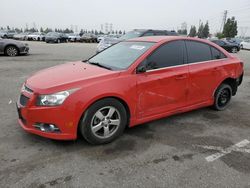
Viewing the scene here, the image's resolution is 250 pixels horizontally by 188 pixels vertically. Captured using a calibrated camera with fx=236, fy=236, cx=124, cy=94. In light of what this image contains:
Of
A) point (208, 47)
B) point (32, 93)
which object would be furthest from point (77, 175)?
point (208, 47)

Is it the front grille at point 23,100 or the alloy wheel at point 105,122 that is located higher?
the front grille at point 23,100

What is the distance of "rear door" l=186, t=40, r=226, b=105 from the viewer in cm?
440

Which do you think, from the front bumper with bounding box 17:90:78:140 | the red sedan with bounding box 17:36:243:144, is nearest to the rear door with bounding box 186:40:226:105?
the red sedan with bounding box 17:36:243:144

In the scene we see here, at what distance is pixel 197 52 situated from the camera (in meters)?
4.57

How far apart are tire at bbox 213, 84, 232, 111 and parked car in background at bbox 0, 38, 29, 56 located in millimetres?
12363

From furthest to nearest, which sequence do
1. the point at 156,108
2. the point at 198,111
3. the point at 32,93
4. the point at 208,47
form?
the point at 198,111, the point at 208,47, the point at 156,108, the point at 32,93

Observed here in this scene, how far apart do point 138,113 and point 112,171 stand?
1130mm

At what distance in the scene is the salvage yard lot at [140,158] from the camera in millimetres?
2717

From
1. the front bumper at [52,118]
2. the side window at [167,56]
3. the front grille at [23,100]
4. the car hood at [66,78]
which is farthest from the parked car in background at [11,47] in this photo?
the side window at [167,56]

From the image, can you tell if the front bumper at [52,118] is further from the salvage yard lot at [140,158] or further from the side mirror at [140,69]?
the side mirror at [140,69]

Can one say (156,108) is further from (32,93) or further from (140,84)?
(32,93)

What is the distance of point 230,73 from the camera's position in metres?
5.08

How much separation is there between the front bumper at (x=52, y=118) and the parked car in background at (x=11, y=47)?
11.8 m

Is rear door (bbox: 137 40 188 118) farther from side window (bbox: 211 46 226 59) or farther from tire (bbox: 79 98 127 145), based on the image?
side window (bbox: 211 46 226 59)
